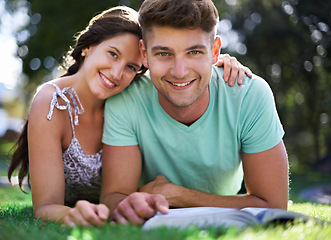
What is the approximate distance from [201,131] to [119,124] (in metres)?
0.71

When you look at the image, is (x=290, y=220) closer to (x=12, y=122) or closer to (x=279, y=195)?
(x=279, y=195)

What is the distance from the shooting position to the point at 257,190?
3121mm

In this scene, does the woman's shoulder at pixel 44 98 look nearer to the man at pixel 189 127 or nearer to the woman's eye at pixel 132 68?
the man at pixel 189 127

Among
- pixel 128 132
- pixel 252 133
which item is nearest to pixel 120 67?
pixel 128 132

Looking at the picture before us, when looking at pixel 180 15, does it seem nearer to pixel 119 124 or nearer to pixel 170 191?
pixel 119 124

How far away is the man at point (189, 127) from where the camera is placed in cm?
306

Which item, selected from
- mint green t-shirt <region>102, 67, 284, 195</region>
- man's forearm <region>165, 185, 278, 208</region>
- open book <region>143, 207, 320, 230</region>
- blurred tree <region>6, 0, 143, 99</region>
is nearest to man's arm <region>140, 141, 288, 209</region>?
man's forearm <region>165, 185, 278, 208</region>

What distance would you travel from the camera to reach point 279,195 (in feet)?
10.1

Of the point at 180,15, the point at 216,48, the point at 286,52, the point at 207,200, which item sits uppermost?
the point at 180,15

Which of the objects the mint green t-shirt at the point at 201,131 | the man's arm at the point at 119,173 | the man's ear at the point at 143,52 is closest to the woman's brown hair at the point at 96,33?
the man's ear at the point at 143,52

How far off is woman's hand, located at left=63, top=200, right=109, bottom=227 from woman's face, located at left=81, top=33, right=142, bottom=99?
1405 millimetres

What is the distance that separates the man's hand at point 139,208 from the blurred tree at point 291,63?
16505 mm

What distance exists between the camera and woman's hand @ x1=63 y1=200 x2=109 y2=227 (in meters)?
2.12

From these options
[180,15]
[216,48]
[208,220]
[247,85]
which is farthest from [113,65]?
[208,220]
